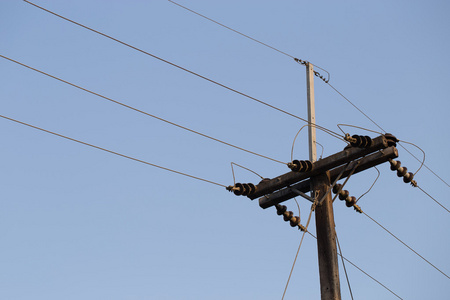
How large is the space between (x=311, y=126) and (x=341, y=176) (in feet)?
3.52

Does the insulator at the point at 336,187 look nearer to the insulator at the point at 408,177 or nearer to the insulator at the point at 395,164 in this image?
the insulator at the point at 395,164

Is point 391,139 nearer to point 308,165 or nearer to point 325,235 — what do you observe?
point 308,165

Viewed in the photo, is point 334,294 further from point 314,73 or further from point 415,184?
point 314,73

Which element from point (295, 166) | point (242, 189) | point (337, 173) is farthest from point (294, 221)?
point (295, 166)

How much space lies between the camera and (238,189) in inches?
492

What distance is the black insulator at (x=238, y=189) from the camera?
492 inches

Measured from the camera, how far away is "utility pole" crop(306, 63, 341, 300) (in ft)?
36.5

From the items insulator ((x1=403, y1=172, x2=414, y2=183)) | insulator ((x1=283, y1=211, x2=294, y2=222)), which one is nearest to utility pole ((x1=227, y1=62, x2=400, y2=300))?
insulator ((x1=283, y1=211, x2=294, y2=222))

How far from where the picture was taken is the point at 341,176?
480 inches

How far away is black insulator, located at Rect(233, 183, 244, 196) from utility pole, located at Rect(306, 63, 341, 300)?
1.16m

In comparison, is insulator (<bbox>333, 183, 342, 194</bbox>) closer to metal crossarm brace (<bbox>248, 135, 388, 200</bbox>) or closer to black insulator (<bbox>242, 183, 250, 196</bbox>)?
metal crossarm brace (<bbox>248, 135, 388, 200</bbox>)

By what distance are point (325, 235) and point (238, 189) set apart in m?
1.70

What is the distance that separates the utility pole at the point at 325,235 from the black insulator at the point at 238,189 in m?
1.16

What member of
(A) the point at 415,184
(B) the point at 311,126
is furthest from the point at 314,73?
(A) the point at 415,184
